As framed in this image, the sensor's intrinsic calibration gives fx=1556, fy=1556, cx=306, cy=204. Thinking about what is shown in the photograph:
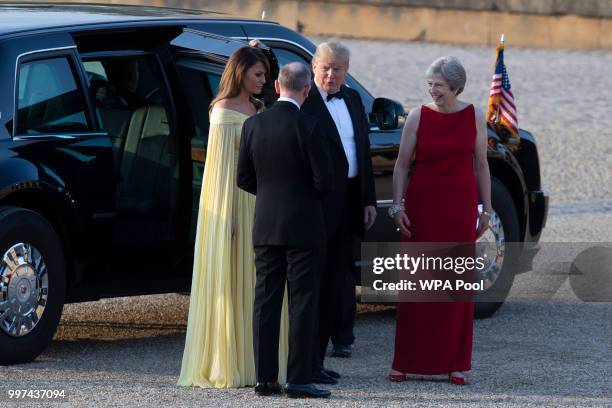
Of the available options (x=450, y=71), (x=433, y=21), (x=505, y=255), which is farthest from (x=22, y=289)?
(x=433, y=21)

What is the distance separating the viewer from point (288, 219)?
279 inches

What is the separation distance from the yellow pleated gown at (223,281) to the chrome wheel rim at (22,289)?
86 centimetres

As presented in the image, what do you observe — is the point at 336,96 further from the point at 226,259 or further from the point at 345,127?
the point at 226,259

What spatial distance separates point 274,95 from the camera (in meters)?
8.27

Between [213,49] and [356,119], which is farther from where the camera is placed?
[213,49]

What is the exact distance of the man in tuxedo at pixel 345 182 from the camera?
7.71 meters

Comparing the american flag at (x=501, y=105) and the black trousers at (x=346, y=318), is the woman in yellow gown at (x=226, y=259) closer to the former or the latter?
the black trousers at (x=346, y=318)

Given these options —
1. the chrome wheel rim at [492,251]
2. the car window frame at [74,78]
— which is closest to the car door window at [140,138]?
the car window frame at [74,78]

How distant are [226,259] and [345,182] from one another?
0.69 m

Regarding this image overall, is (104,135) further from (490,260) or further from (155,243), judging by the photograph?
(490,260)

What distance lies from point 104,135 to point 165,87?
0.50 m

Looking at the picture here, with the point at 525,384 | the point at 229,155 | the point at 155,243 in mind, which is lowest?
the point at 525,384

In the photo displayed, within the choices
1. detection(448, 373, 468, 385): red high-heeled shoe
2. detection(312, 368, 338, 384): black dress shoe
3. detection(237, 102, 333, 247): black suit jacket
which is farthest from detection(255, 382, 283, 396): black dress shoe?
detection(448, 373, 468, 385): red high-heeled shoe

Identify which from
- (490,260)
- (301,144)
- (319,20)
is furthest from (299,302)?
(319,20)
